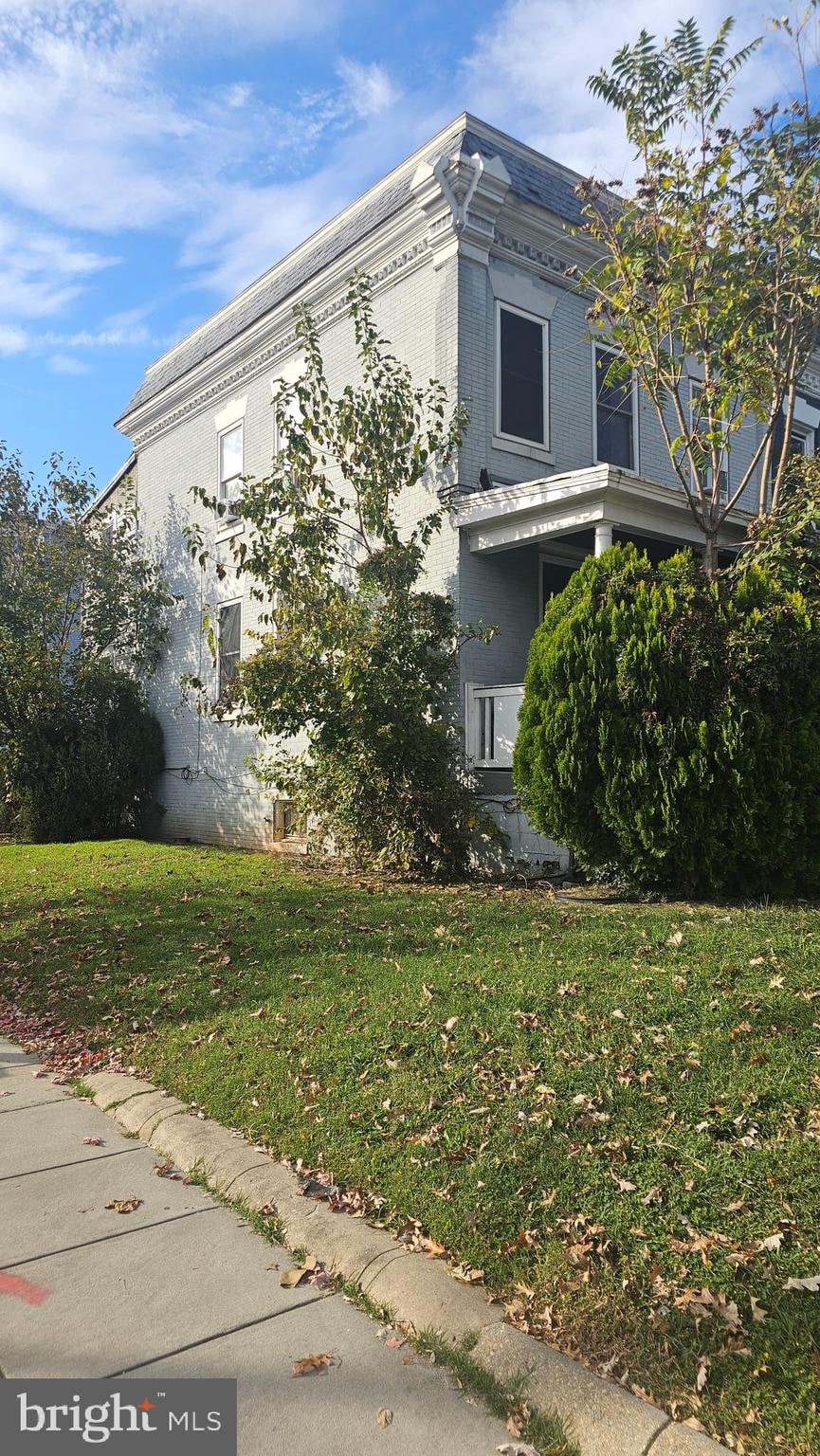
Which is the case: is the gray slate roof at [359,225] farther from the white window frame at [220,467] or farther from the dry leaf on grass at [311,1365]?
the dry leaf on grass at [311,1365]

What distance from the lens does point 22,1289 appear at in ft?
10.8

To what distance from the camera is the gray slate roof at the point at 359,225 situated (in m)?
12.6

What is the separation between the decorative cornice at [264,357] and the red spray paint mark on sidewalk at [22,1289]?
1218cm

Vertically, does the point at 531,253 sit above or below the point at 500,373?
above

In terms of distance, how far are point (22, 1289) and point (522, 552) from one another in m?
10.4

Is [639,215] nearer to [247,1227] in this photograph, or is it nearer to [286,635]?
[286,635]

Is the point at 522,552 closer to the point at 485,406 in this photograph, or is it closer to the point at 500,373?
the point at 485,406

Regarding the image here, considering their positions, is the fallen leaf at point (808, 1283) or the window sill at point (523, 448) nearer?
the fallen leaf at point (808, 1283)

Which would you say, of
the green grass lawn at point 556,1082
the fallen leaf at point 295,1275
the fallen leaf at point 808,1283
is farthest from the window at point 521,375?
the fallen leaf at point 808,1283

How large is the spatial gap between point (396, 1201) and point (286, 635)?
782 centimetres

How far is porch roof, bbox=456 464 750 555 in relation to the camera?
1031 centimetres

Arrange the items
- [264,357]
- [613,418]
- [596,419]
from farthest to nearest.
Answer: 1. [264,357]
2. [613,418]
3. [596,419]

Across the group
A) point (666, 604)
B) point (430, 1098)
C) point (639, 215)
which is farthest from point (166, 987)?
point (639, 215)

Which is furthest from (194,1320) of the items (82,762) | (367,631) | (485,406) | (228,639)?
(228,639)
